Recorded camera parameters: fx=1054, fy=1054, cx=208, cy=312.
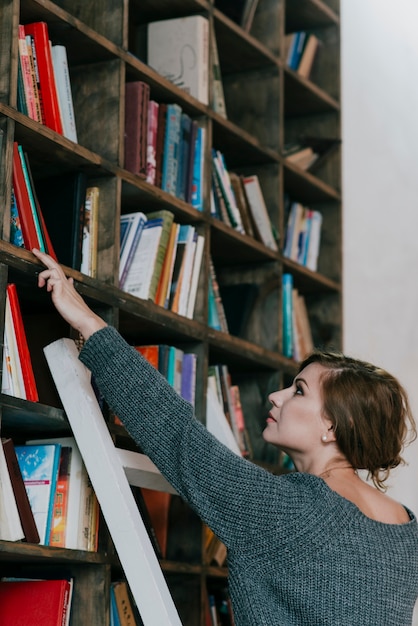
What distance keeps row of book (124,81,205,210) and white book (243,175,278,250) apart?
1.15ft

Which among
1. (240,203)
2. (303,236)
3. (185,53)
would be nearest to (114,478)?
(240,203)

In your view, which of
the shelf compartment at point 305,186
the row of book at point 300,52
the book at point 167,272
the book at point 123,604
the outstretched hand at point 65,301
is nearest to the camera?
the outstretched hand at point 65,301

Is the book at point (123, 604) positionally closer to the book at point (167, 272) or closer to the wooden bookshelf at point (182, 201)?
the wooden bookshelf at point (182, 201)

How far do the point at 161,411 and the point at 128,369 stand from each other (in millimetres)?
113

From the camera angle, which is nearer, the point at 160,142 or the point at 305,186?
the point at 160,142

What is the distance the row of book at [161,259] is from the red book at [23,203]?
379mm

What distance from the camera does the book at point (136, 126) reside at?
2.65 m

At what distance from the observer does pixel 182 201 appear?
2.81 m

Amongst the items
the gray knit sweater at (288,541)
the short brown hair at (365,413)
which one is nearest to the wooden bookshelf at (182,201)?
the gray knit sweater at (288,541)

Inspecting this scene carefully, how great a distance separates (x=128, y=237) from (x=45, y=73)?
0.48 metres

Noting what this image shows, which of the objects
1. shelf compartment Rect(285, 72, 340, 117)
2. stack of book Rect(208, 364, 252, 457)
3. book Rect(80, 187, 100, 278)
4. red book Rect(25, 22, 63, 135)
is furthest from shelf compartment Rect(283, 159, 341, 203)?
red book Rect(25, 22, 63, 135)

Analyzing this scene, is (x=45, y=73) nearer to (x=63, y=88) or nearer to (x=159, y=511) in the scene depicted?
(x=63, y=88)

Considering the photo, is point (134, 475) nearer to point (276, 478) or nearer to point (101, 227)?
point (276, 478)

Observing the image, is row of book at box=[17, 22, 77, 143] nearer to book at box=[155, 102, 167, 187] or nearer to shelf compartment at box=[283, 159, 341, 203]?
book at box=[155, 102, 167, 187]
